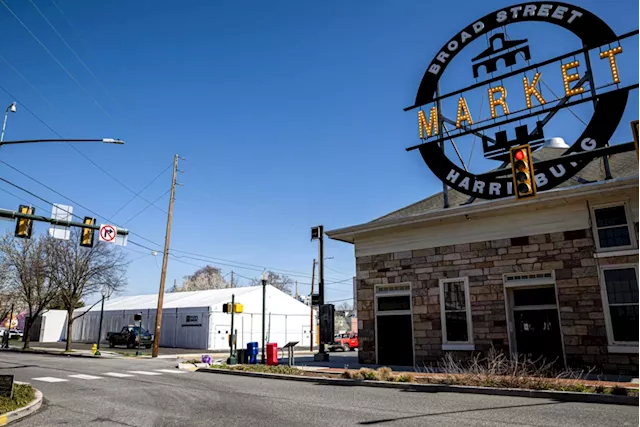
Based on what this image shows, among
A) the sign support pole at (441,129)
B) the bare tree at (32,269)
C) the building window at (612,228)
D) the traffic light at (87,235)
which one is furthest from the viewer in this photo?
the bare tree at (32,269)

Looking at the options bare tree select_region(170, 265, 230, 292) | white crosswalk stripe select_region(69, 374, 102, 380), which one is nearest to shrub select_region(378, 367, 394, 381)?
white crosswalk stripe select_region(69, 374, 102, 380)

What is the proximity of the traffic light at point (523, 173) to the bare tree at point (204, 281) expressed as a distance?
86814 mm

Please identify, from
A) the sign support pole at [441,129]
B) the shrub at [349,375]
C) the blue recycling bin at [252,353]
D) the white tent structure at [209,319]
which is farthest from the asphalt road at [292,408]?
the white tent structure at [209,319]

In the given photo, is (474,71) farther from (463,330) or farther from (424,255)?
(463,330)

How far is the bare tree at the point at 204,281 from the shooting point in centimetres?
9450

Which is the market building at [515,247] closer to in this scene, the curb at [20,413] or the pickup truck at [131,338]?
the curb at [20,413]

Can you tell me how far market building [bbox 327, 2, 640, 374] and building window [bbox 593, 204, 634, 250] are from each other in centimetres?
3

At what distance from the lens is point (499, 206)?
50.0ft

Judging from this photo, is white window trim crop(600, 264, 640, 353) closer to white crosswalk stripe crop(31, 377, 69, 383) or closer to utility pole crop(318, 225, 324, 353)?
utility pole crop(318, 225, 324, 353)

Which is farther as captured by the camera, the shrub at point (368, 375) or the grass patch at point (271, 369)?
the grass patch at point (271, 369)

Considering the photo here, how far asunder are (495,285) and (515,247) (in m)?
1.45

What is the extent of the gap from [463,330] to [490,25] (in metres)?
11.5

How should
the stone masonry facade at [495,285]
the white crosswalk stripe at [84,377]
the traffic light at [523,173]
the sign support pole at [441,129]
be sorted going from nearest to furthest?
the traffic light at [523,173] < the stone masonry facade at [495,285] < the white crosswalk stripe at [84,377] < the sign support pole at [441,129]

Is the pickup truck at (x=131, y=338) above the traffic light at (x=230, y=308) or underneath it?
underneath
